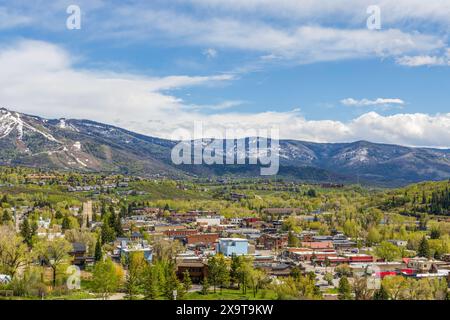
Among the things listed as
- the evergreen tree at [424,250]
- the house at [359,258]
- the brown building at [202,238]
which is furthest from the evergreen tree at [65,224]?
the evergreen tree at [424,250]

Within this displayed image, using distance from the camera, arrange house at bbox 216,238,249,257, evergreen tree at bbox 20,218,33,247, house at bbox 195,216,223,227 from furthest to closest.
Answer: house at bbox 195,216,223,227, house at bbox 216,238,249,257, evergreen tree at bbox 20,218,33,247

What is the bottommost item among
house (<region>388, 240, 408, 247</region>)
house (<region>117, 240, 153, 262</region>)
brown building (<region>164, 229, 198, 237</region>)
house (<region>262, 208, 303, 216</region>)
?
house (<region>388, 240, 408, 247</region>)

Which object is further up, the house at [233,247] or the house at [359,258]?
the house at [233,247]

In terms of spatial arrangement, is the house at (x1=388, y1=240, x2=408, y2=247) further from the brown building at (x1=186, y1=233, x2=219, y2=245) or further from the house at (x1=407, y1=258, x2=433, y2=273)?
the brown building at (x1=186, y1=233, x2=219, y2=245)

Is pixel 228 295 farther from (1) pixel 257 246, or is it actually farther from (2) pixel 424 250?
(1) pixel 257 246

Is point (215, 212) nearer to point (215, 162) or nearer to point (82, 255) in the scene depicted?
point (82, 255)

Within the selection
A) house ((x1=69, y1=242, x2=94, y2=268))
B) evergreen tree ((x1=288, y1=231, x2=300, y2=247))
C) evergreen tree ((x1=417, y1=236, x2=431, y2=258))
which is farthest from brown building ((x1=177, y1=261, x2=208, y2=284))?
evergreen tree ((x1=417, y1=236, x2=431, y2=258))

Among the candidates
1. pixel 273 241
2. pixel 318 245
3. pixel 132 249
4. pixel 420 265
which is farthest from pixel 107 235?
pixel 420 265

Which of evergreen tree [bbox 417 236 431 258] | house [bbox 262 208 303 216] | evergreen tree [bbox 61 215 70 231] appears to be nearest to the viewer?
evergreen tree [bbox 417 236 431 258]

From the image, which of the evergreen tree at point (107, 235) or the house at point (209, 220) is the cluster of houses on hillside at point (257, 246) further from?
→ the evergreen tree at point (107, 235)

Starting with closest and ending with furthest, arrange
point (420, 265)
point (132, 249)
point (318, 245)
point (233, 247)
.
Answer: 1. point (420, 265)
2. point (132, 249)
3. point (233, 247)
4. point (318, 245)

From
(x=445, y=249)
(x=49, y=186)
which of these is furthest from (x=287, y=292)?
(x=49, y=186)
